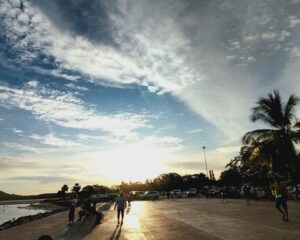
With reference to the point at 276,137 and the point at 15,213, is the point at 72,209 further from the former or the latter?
the point at 15,213

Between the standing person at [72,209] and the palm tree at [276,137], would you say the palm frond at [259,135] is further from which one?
the standing person at [72,209]

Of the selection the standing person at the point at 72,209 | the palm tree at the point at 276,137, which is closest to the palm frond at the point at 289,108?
the palm tree at the point at 276,137

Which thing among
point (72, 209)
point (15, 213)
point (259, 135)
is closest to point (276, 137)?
point (259, 135)

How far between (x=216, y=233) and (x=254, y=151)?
2134 cm

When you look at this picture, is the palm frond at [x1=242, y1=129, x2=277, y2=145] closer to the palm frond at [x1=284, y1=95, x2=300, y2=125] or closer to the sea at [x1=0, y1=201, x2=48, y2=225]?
the palm frond at [x1=284, y1=95, x2=300, y2=125]

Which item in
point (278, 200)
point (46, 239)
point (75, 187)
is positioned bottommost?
point (46, 239)

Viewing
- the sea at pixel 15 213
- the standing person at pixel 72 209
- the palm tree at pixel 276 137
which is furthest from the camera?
the sea at pixel 15 213

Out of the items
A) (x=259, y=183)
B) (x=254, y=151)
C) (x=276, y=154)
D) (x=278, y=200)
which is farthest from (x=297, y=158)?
(x=259, y=183)

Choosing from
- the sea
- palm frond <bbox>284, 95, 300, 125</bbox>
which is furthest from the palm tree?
the sea

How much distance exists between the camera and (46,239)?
5.52 meters

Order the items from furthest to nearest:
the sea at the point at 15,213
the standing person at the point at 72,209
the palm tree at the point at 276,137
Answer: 1. the sea at the point at 15,213
2. the palm tree at the point at 276,137
3. the standing person at the point at 72,209

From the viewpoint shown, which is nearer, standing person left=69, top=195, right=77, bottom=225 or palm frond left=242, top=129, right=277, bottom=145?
standing person left=69, top=195, right=77, bottom=225

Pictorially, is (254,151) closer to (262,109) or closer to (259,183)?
(262,109)

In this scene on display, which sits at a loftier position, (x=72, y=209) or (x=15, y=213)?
(x=15, y=213)
